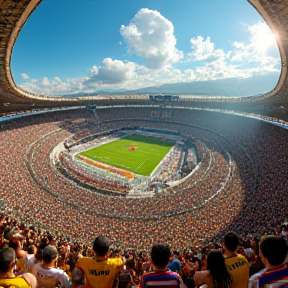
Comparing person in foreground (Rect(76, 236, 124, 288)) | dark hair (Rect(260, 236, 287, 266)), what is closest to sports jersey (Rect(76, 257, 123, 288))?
person in foreground (Rect(76, 236, 124, 288))

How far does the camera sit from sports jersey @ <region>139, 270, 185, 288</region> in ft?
10.3

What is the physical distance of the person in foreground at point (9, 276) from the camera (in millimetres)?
3003

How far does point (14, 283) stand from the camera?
2.99 meters

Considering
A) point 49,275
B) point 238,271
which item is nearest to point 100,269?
point 49,275

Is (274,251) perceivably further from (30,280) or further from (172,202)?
(172,202)

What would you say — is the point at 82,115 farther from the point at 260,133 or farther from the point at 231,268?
the point at 231,268

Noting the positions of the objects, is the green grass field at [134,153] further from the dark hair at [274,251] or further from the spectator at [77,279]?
the dark hair at [274,251]

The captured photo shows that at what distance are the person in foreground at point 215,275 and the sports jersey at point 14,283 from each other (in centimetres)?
227

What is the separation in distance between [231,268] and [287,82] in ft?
68.9

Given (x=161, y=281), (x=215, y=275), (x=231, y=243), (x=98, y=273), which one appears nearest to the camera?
(x=161, y=281)

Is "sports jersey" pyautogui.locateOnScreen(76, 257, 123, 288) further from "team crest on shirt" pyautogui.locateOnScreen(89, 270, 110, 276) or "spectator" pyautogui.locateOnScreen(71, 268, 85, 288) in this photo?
"spectator" pyautogui.locateOnScreen(71, 268, 85, 288)

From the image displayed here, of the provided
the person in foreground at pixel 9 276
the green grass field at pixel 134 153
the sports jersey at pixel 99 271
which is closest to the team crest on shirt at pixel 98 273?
the sports jersey at pixel 99 271

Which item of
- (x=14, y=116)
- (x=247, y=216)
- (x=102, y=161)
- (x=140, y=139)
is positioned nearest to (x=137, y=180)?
(x=102, y=161)

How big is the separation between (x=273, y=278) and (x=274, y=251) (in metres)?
0.33
